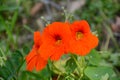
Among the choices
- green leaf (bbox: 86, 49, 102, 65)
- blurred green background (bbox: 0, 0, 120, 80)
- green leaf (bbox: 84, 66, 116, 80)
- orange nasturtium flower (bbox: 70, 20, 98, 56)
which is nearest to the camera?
orange nasturtium flower (bbox: 70, 20, 98, 56)

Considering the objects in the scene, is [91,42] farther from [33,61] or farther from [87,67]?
[33,61]

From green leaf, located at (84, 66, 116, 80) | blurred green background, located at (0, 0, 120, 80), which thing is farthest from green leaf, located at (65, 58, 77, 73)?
blurred green background, located at (0, 0, 120, 80)

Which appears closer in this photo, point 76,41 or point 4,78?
point 76,41

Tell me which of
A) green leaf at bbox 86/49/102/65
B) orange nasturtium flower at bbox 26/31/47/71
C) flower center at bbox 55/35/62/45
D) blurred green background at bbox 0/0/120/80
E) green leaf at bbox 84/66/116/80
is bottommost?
blurred green background at bbox 0/0/120/80

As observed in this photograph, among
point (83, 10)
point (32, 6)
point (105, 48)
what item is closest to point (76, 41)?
point (105, 48)

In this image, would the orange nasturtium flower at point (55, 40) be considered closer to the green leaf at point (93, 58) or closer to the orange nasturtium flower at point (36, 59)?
the orange nasturtium flower at point (36, 59)

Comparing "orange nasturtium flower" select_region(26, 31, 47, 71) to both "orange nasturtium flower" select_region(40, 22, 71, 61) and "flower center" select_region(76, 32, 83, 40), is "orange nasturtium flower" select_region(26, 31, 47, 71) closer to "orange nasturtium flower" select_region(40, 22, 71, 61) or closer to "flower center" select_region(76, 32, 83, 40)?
"orange nasturtium flower" select_region(40, 22, 71, 61)

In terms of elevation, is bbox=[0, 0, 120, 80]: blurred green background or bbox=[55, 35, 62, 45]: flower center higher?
bbox=[55, 35, 62, 45]: flower center
